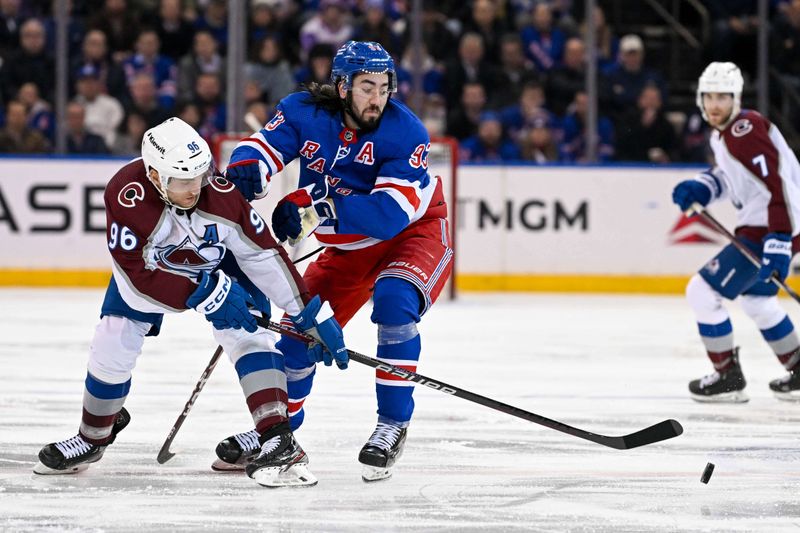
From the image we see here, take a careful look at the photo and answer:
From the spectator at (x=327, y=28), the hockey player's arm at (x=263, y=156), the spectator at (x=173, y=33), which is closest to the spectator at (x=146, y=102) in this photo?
the spectator at (x=173, y=33)

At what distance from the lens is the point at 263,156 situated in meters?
3.57

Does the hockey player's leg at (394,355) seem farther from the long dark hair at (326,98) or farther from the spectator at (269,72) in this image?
the spectator at (269,72)

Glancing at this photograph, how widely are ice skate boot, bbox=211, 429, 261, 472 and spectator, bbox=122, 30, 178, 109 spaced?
18.5 ft

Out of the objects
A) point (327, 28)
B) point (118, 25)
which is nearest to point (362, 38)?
point (327, 28)

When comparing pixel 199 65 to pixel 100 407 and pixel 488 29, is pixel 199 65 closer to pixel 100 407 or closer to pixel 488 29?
pixel 488 29

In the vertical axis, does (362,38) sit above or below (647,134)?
above

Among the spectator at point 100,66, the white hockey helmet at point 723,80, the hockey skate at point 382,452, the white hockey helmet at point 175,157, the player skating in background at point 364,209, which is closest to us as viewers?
the white hockey helmet at point 175,157

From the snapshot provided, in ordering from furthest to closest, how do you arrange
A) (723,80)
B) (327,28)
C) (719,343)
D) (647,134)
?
(327,28) → (647,134) → (719,343) → (723,80)

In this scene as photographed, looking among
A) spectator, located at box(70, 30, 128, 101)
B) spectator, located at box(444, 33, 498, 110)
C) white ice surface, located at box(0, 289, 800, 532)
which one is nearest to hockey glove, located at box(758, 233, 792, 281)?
white ice surface, located at box(0, 289, 800, 532)

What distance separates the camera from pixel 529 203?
337 inches

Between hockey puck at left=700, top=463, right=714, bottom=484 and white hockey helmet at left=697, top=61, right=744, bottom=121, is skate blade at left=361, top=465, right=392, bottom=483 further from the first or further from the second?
white hockey helmet at left=697, top=61, right=744, bottom=121

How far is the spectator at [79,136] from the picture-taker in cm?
844

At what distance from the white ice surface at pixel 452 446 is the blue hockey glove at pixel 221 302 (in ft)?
1.37

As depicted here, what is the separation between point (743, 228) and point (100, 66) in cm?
511
